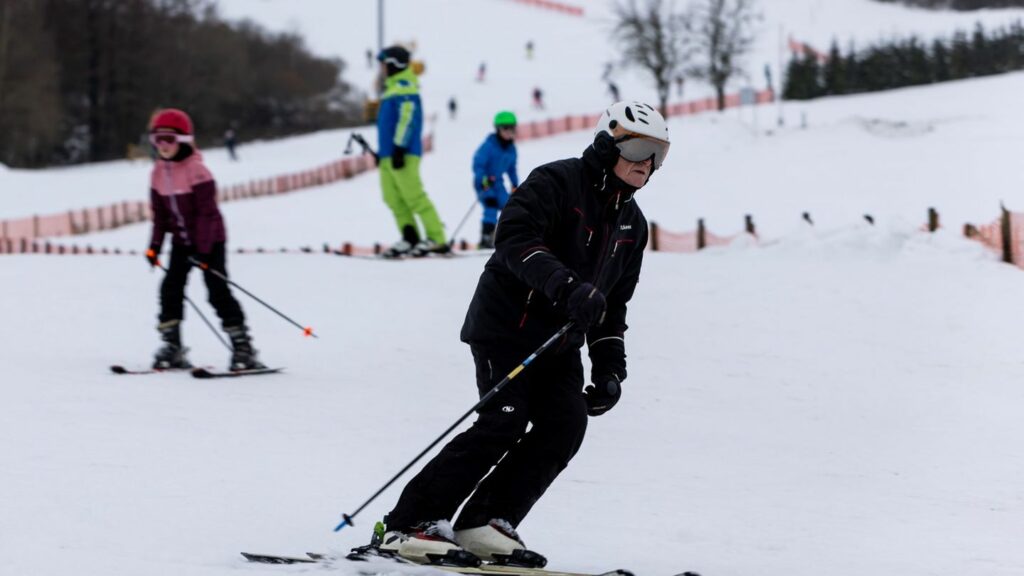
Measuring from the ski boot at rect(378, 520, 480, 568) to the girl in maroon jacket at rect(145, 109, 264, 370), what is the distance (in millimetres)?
4259

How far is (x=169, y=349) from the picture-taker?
8625 mm

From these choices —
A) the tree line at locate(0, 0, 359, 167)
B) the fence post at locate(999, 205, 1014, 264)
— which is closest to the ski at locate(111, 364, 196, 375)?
the fence post at locate(999, 205, 1014, 264)

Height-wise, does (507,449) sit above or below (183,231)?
below

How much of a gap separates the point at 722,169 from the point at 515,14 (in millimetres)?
58800

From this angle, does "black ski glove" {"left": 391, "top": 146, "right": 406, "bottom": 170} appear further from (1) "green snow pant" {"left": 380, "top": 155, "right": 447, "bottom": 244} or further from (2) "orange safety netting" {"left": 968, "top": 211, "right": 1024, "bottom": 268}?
(2) "orange safety netting" {"left": 968, "top": 211, "right": 1024, "bottom": 268}

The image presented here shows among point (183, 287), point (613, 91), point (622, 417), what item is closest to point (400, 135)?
point (183, 287)

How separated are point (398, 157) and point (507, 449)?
874 centimetres

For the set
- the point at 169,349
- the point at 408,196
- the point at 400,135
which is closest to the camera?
the point at 169,349

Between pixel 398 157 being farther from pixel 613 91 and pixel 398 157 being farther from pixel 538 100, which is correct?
pixel 538 100

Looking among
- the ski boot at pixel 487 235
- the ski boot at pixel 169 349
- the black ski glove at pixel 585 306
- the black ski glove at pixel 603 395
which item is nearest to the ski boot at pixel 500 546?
the black ski glove at pixel 603 395

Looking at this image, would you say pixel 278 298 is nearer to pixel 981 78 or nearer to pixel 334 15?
pixel 981 78

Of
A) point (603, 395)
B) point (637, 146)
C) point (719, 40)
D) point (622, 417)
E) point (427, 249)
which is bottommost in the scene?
point (622, 417)

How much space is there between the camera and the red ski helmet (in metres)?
7.98

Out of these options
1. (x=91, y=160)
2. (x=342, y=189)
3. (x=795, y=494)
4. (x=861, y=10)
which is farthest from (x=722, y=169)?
(x=861, y=10)
